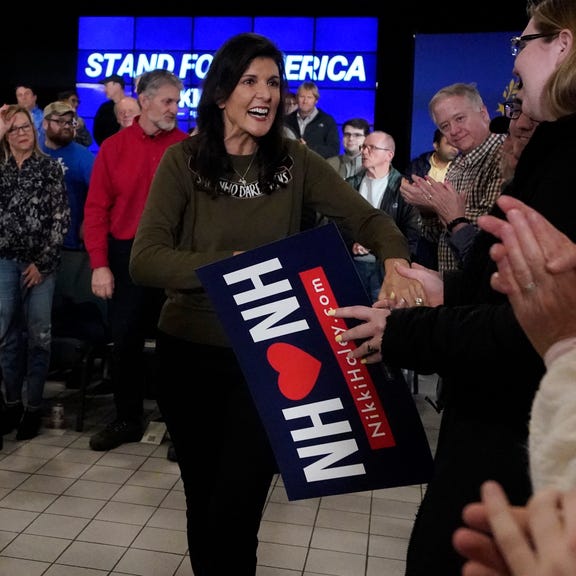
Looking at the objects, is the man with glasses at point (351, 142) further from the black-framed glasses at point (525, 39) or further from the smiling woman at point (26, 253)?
the black-framed glasses at point (525, 39)

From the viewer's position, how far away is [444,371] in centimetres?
120

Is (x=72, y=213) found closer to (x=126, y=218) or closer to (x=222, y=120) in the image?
(x=126, y=218)

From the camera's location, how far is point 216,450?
2031 millimetres

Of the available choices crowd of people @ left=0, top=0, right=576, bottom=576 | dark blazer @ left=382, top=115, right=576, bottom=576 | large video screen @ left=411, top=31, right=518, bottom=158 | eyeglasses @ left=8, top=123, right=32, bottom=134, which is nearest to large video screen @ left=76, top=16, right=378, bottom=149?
large video screen @ left=411, top=31, right=518, bottom=158

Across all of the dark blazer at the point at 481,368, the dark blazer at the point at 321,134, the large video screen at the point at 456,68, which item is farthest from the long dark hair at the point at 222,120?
the large video screen at the point at 456,68

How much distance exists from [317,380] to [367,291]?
946mm

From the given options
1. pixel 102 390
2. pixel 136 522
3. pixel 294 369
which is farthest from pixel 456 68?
pixel 294 369

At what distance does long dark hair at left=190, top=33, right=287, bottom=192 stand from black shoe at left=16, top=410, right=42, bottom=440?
2.46m

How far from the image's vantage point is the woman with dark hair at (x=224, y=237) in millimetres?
1889

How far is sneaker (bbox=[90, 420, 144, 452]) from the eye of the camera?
3807 millimetres

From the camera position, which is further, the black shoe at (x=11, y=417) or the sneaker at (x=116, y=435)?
the black shoe at (x=11, y=417)

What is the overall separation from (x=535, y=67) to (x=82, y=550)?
233 centimetres

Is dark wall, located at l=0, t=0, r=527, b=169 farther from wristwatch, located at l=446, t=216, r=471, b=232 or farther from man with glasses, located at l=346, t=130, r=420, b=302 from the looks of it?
wristwatch, located at l=446, t=216, r=471, b=232

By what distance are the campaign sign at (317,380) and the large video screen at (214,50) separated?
7.58 metres
